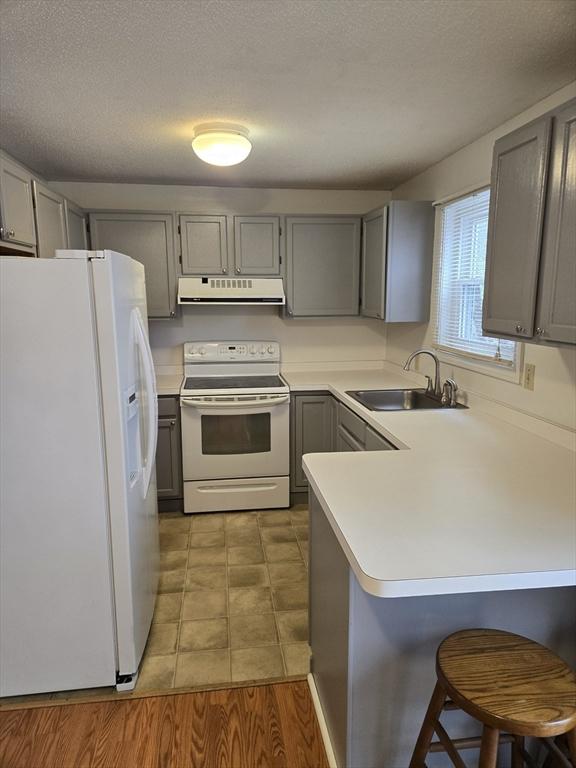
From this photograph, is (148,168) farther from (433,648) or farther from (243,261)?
(433,648)

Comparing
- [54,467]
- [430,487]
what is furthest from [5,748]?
[430,487]

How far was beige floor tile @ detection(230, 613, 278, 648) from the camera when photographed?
2264 mm

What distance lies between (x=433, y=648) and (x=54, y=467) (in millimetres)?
1386

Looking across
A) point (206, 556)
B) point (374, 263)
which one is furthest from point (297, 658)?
point (374, 263)

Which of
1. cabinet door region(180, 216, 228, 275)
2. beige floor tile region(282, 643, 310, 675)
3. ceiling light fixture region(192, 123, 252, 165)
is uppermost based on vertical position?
ceiling light fixture region(192, 123, 252, 165)

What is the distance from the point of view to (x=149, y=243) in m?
3.56

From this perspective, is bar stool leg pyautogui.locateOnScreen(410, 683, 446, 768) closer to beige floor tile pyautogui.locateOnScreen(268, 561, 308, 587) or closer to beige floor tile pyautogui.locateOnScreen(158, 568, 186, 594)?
beige floor tile pyautogui.locateOnScreen(268, 561, 308, 587)

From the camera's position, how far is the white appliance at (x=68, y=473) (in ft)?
5.57

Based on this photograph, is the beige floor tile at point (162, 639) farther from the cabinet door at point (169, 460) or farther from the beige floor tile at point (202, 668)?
the cabinet door at point (169, 460)

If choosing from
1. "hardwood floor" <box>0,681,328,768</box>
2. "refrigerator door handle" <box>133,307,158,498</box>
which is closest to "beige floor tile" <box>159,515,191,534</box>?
"refrigerator door handle" <box>133,307,158,498</box>

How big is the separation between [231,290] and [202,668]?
96.2 inches

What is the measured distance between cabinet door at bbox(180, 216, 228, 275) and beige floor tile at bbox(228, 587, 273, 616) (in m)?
2.21

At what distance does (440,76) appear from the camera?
190 cm

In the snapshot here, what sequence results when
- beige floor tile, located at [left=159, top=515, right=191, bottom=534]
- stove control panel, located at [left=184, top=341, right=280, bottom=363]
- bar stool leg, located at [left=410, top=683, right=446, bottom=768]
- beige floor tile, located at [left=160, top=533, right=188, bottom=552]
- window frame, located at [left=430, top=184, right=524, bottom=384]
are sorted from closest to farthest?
bar stool leg, located at [left=410, top=683, right=446, bottom=768] < window frame, located at [left=430, top=184, right=524, bottom=384] < beige floor tile, located at [left=160, top=533, right=188, bottom=552] < beige floor tile, located at [left=159, top=515, right=191, bottom=534] < stove control panel, located at [left=184, top=341, right=280, bottom=363]
